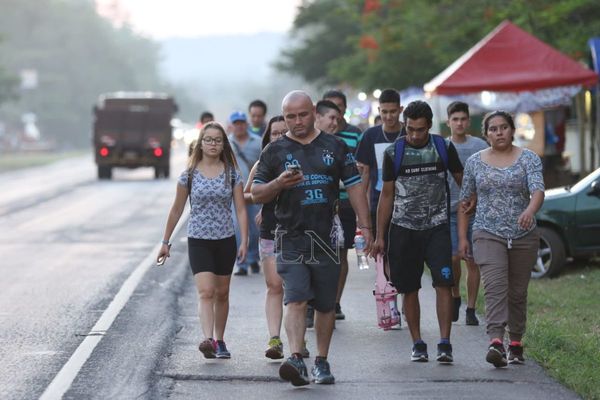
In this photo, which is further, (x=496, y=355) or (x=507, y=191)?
(x=507, y=191)

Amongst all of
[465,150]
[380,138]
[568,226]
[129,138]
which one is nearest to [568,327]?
[465,150]

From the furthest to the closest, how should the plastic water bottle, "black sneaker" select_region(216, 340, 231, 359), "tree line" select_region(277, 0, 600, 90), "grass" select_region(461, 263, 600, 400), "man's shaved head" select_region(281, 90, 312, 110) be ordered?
1. "tree line" select_region(277, 0, 600, 90)
2. "black sneaker" select_region(216, 340, 231, 359)
3. the plastic water bottle
4. "grass" select_region(461, 263, 600, 400)
5. "man's shaved head" select_region(281, 90, 312, 110)

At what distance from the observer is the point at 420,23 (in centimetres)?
3634

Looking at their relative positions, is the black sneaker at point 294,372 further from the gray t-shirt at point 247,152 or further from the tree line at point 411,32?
the tree line at point 411,32

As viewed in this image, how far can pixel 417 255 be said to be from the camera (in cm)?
897

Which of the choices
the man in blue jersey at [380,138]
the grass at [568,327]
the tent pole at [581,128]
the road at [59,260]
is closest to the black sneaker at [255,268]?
the road at [59,260]

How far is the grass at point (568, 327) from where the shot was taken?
27.5 feet

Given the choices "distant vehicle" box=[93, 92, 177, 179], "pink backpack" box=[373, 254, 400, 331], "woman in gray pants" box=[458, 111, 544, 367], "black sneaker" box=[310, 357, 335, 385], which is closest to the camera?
"black sneaker" box=[310, 357, 335, 385]

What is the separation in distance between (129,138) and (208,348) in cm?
3318

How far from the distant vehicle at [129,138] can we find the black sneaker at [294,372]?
3403 centimetres

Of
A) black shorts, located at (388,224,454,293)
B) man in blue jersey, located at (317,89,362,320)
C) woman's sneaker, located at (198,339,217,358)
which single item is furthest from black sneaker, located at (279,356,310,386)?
man in blue jersey, located at (317,89,362,320)

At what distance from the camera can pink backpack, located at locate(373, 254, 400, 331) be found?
992cm

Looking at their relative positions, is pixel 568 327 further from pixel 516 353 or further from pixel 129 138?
pixel 129 138

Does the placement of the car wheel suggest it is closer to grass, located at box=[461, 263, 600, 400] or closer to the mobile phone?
grass, located at box=[461, 263, 600, 400]
